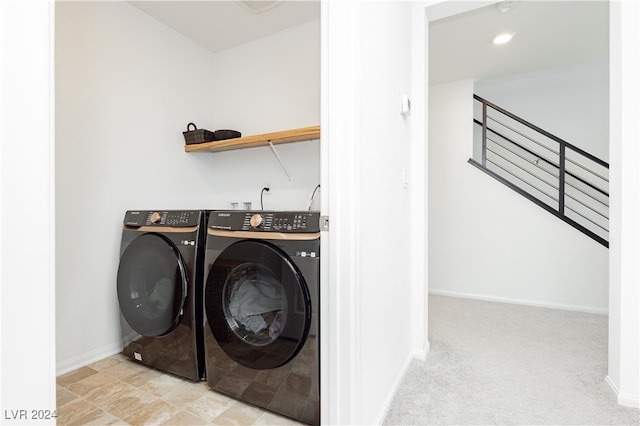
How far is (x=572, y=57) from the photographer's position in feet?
9.61


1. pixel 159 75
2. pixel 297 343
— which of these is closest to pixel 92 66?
pixel 159 75

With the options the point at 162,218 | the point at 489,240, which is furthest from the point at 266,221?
the point at 489,240

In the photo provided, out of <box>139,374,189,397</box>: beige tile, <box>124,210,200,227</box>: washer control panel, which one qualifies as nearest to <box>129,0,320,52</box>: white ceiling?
<box>124,210,200,227</box>: washer control panel

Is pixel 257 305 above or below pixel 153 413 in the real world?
above

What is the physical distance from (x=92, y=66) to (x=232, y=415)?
2.17 meters

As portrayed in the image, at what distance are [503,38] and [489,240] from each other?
1921 mm

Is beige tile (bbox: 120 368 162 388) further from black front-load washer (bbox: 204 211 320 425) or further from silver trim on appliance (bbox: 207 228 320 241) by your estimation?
silver trim on appliance (bbox: 207 228 320 241)

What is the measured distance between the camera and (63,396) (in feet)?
4.98

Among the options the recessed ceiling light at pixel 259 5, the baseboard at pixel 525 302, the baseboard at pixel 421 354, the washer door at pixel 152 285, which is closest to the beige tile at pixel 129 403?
the washer door at pixel 152 285

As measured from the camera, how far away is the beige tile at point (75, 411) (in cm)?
135

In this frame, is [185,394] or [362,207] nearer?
[362,207]

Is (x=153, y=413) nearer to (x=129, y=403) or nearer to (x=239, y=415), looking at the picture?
(x=129, y=403)

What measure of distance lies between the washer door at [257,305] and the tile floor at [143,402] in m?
0.24
